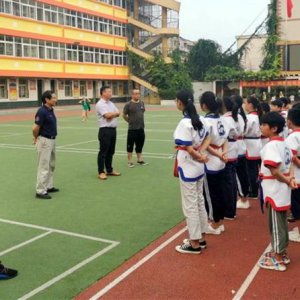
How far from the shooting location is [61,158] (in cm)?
1223

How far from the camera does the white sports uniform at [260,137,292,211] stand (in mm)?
4348

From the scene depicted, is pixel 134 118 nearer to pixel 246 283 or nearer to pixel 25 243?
pixel 25 243

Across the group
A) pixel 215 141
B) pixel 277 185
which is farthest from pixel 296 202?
pixel 215 141

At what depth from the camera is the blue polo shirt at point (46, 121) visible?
25.3 ft

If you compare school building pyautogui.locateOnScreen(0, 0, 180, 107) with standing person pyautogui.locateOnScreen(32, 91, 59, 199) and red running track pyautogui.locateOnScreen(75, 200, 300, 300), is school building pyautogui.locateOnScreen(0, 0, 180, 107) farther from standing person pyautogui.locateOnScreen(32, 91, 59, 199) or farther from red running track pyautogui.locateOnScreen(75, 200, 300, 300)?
red running track pyautogui.locateOnScreen(75, 200, 300, 300)

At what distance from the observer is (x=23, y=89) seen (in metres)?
38.8

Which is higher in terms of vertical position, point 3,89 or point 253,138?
point 3,89

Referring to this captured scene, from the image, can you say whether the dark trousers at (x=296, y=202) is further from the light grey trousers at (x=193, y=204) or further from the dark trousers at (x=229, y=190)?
the light grey trousers at (x=193, y=204)

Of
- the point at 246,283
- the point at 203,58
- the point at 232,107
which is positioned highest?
the point at 203,58

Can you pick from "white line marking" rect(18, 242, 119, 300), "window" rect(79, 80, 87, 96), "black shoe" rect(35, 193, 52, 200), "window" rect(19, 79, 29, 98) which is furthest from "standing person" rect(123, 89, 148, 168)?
"window" rect(79, 80, 87, 96)

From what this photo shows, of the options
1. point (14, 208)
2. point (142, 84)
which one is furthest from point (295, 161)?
point (142, 84)

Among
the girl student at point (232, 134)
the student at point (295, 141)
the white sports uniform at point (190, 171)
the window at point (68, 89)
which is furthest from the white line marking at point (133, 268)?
the window at point (68, 89)

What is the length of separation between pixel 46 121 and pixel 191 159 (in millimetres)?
3676

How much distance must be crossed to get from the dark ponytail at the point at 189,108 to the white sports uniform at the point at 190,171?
46 mm
